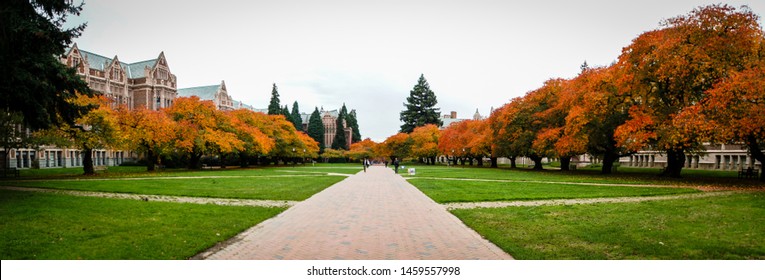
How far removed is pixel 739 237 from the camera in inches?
278

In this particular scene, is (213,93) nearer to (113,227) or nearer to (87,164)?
(87,164)

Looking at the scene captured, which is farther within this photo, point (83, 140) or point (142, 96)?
point (142, 96)

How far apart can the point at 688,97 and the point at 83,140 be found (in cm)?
3350

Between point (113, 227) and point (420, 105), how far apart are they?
8856cm

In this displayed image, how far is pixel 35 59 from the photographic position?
31.3ft

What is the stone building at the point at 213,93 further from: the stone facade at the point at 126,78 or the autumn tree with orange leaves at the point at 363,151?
the autumn tree with orange leaves at the point at 363,151

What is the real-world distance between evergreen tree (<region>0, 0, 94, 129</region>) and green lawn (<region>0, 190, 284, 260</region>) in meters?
2.69

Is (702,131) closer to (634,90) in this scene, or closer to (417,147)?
(634,90)

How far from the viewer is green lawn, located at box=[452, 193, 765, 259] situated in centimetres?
629

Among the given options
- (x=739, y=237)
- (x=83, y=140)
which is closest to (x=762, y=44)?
(x=739, y=237)

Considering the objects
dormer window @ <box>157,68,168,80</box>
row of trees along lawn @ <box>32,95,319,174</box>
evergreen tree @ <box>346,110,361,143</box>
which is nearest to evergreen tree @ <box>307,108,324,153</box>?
evergreen tree @ <box>346,110,361,143</box>

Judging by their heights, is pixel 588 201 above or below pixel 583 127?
below

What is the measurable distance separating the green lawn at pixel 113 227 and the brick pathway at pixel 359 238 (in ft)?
2.04

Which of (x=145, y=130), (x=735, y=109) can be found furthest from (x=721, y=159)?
(x=145, y=130)
